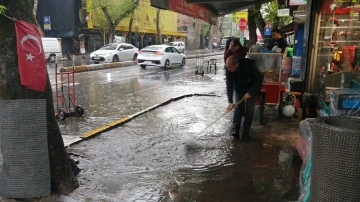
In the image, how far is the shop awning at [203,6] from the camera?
708 centimetres

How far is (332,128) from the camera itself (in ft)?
7.54

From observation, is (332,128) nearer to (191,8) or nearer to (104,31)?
(191,8)

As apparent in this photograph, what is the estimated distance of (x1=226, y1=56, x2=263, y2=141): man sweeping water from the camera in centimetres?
627

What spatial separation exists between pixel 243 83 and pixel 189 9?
10.0ft

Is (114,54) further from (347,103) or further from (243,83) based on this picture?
(347,103)

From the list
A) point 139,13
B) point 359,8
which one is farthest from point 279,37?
point 139,13

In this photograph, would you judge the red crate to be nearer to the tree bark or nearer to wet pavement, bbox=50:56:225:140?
wet pavement, bbox=50:56:225:140

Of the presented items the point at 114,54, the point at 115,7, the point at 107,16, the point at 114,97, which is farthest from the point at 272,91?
the point at 115,7

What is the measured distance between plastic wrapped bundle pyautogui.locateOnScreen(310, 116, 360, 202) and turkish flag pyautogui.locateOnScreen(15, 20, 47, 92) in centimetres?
301

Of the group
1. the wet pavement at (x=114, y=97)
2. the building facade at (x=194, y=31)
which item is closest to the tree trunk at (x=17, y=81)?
the wet pavement at (x=114, y=97)

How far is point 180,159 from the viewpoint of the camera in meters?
5.43

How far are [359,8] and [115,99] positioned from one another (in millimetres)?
7169

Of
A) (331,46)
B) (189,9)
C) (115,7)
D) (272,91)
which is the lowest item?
(272,91)

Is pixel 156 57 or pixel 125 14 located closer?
→ pixel 156 57
